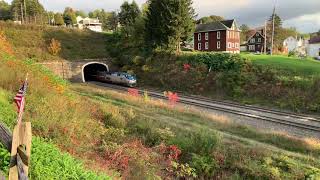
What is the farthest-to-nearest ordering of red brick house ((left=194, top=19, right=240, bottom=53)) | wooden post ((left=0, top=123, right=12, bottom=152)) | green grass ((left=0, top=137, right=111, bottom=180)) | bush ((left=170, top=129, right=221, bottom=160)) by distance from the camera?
red brick house ((left=194, top=19, right=240, bottom=53)), bush ((left=170, top=129, right=221, bottom=160)), green grass ((left=0, top=137, right=111, bottom=180)), wooden post ((left=0, top=123, right=12, bottom=152))

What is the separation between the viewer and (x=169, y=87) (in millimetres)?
43469

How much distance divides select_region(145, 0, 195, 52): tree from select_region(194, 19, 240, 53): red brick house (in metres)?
14.4

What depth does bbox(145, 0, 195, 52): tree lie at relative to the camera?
153 feet

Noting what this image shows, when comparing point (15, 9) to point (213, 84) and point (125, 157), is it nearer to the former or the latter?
point (213, 84)

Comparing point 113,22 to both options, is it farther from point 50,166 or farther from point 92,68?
point 50,166

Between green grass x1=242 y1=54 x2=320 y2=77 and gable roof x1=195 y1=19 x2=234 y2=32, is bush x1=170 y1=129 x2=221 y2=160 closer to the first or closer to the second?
green grass x1=242 y1=54 x2=320 y2=77

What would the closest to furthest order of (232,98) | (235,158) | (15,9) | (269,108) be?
1. (235,158)
2. (269,108)
3. (232,98)
4. (15,9)

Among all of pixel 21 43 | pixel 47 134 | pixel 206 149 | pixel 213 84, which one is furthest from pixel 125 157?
pixel 21 43

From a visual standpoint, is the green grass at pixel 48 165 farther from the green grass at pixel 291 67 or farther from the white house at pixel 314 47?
the white house at pixel 314 47

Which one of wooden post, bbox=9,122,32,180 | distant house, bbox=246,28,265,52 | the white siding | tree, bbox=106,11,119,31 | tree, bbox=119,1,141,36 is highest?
tree, bbox=106,11,119,31

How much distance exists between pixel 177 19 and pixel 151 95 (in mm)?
13164

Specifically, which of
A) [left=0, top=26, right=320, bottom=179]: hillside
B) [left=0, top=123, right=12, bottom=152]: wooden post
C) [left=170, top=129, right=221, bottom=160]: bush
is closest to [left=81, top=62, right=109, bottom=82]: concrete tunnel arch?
[left=0, top=26, right=320, bottom=179]: hillside

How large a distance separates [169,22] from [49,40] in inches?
787

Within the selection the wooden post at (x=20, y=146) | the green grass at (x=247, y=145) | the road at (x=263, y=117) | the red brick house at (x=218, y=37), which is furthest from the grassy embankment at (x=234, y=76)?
the wooden post at (x=20, y=146)
